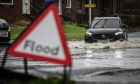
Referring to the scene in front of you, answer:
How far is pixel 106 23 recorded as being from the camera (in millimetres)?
29188

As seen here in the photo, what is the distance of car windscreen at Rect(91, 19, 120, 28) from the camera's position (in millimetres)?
28725

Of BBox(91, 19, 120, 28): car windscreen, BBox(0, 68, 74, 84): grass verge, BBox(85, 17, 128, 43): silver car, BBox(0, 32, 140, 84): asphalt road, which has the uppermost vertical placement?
BBox(91, 19, 120, 28): car windscreen

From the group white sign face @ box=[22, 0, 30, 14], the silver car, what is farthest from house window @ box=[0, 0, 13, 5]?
the silver car

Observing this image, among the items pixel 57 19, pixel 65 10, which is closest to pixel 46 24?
pixel 57 19

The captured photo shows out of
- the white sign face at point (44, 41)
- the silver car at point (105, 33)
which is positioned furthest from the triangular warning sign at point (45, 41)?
the silver car at point (105, 33)

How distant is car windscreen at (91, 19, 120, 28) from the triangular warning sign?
19.2m

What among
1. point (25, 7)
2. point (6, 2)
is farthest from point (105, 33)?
point (25, 7)

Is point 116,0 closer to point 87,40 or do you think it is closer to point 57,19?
point 87,40

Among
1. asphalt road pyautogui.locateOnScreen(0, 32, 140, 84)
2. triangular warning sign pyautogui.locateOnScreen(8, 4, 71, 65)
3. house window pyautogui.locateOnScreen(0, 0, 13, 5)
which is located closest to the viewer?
triangular warning sign pyautogui.locateOnScreen(8, 4, 71, 65)

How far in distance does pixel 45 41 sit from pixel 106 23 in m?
20.0

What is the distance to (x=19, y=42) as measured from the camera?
955cm

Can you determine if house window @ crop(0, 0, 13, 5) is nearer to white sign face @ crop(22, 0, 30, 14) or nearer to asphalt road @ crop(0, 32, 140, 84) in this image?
white sign face @ crop(22, 0, 30, 14)

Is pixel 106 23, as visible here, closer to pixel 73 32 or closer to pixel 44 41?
pixel 73 32

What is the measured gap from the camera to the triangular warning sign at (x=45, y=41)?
30.1 ft
